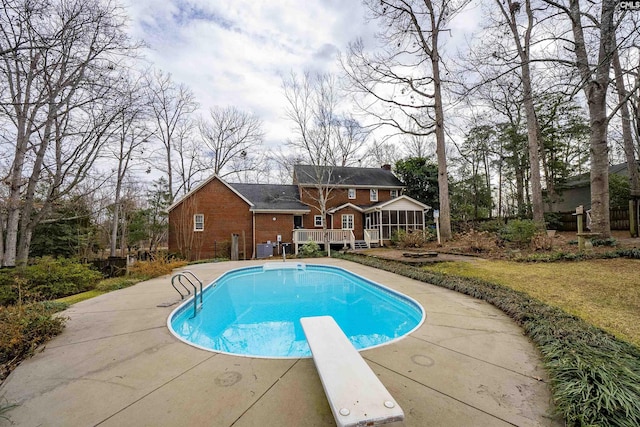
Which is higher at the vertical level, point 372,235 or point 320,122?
point 320,122

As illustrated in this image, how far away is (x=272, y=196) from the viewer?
2086 cm

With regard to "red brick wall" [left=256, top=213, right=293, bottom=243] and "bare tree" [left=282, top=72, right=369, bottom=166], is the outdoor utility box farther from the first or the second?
"bare tree" [left=282, top=72, right=369, bottom=166]

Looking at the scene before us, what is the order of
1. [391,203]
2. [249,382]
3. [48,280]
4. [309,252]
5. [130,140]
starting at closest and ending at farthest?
1. [249,382]
2. [48,280]
3. [130,140]
4. [309,252]
5. [391,203]

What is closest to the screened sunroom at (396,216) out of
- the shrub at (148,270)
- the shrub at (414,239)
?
the shrub at (414,239)

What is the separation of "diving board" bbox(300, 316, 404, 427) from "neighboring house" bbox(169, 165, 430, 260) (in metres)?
13.9

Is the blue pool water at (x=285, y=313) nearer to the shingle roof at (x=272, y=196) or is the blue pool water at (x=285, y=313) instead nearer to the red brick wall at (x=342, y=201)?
the shingle roof at (x=272, y=196)

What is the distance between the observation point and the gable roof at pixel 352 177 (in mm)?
22078

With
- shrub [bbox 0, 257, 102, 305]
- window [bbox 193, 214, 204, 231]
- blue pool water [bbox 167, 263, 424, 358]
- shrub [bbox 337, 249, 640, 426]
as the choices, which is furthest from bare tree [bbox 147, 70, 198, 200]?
shrub [bbox 337, 249, 640, 426]

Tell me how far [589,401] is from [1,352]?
20.3 feet

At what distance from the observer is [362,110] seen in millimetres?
16547

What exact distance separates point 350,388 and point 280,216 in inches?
682

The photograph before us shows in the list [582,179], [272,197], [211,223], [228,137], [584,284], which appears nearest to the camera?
[584,284]

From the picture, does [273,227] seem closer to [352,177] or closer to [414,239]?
[352,177]

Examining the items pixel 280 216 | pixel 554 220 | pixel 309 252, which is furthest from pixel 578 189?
pixel 280 216
